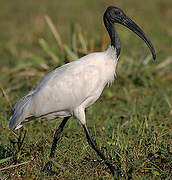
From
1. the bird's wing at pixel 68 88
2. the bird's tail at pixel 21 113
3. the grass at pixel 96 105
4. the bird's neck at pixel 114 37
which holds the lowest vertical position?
the grass at pixel 96 105

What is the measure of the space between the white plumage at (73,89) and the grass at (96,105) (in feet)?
1.05

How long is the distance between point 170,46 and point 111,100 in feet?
11.7

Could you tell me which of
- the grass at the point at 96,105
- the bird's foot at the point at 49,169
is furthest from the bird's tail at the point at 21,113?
the bird's foot at the point at 49,169

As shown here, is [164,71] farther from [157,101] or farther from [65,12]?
[65,12]

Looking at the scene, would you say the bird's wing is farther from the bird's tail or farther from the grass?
the grass

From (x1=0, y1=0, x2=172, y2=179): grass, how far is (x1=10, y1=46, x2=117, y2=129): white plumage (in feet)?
1.05

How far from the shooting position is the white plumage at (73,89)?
3695 mm

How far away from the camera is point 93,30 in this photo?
33.6 feet

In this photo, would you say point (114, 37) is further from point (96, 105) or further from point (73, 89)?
point (96, 105)

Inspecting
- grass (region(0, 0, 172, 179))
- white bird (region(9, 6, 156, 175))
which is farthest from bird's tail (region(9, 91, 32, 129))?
grass (region(0, 0, 172, 179))

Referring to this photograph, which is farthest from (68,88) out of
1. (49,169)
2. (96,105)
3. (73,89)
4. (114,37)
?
(96,105)

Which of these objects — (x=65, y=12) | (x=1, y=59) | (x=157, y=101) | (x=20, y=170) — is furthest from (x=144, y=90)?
(x=65, y=12)

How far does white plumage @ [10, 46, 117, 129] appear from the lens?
3.70 meters

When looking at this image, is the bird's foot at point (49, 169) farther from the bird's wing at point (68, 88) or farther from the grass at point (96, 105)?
the bird's wing at point (68, 88)
